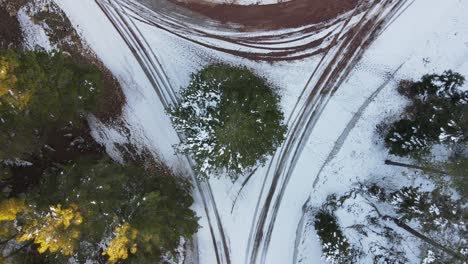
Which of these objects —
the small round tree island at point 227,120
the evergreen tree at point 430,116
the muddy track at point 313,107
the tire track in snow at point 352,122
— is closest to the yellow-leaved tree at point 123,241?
the small round tree island at point 227,120

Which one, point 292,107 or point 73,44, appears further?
point 73,44

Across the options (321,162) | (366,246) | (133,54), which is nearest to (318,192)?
(321,162)

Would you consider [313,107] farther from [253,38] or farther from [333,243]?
[333,243]

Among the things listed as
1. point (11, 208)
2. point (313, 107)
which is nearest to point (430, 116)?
point (313, 107)

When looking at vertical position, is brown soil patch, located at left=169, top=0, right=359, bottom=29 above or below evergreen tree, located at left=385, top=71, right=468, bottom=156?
above

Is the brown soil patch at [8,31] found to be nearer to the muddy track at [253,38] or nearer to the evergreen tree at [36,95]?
the evergreen tree at [36,95]

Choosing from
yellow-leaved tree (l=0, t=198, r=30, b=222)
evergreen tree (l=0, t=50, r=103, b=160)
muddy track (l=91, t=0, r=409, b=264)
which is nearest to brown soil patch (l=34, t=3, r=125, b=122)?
evergreen tree (l=0, t=50, r=103, b=160)

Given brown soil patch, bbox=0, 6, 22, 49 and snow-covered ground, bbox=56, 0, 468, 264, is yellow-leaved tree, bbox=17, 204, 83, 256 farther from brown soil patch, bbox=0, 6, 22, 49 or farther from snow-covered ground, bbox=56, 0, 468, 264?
brown soil patch, bbox=0, 6, 22, 49

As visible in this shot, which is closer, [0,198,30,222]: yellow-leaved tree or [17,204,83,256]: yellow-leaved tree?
[17,204,83,256]: yellow-leaved tree
